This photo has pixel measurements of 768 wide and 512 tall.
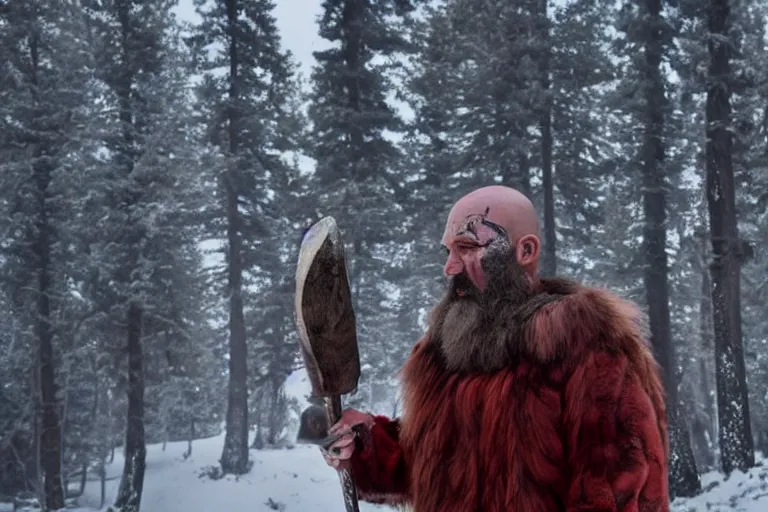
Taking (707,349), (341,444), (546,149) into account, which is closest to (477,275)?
(341,444)

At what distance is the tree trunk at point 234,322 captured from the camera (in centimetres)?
1723

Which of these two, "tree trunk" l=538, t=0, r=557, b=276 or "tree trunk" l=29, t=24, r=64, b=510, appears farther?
"tree trunk" l=538, t=0, r=557, b=276

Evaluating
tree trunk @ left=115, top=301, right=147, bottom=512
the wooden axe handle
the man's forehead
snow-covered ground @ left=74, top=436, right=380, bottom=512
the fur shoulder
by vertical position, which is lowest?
snow-covered ground @ left=74, top=436, right=380, bottom=512

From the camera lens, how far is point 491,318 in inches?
91.3

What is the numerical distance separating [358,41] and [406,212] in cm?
445

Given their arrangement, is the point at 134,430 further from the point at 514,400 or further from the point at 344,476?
the point at 514,400

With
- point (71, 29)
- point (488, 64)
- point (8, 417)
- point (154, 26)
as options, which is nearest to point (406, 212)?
point (488, 64)

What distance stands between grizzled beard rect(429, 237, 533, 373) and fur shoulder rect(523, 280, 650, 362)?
93 millimetres

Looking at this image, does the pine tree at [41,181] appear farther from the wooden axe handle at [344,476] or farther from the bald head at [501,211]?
the bald head at [501,211]

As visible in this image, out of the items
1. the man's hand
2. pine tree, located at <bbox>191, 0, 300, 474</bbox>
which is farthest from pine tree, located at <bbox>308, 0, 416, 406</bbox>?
the man's hand

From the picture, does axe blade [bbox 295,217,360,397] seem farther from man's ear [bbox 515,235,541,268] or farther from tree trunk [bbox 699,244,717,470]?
tree trunk [bbox 699,244,717,470]

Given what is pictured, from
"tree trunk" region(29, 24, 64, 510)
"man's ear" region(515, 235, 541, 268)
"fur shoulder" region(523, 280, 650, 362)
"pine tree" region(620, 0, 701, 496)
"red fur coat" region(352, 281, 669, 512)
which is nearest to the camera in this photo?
"red fur coat" region(352, 281, 669, 512)

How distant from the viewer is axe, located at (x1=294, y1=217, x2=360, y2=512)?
7.47 ft

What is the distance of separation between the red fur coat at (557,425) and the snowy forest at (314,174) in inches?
430
